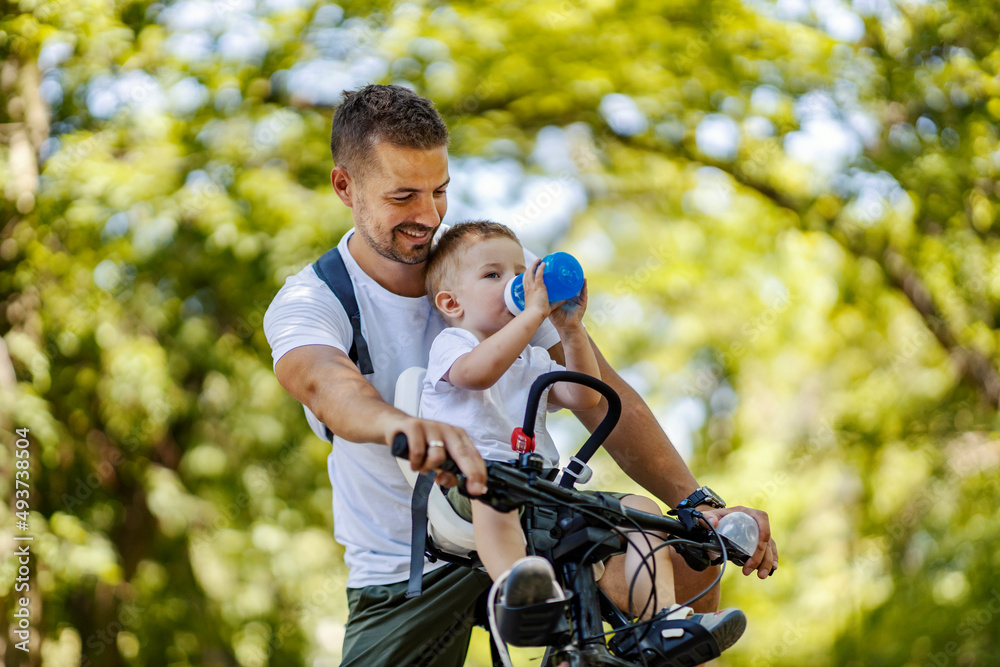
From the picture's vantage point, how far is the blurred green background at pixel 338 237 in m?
5.38

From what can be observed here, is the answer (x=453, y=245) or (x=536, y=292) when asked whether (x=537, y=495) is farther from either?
(x=453, y=245)

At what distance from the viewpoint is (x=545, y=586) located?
4.90 feet

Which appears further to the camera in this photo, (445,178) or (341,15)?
Answer: (341,15)

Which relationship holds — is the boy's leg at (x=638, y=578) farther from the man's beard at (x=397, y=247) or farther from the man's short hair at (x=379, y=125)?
the man's short hair at (x=379, y=125)

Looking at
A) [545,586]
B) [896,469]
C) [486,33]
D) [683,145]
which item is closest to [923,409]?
[896,469]

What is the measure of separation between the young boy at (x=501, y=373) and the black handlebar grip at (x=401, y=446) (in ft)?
0.76

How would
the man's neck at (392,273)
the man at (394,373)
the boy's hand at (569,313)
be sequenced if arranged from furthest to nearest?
1. the man's neck at (392,273)
2. the man at (394,373)
3. the boy's hand at (569,313)

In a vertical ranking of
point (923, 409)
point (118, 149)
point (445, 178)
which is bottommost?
point (923, 409)

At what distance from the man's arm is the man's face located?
0.39 m

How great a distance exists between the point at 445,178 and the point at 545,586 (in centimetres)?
113

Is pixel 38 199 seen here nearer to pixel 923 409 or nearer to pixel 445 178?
pixel 445 178

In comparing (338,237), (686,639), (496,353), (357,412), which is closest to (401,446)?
(357,412)

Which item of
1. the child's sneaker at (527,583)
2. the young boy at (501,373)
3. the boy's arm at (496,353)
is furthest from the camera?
the boy's arm at (496,353)

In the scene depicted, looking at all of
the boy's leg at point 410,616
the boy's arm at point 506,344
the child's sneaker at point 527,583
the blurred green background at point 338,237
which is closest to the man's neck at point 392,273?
the boy's arm at point 506,344
